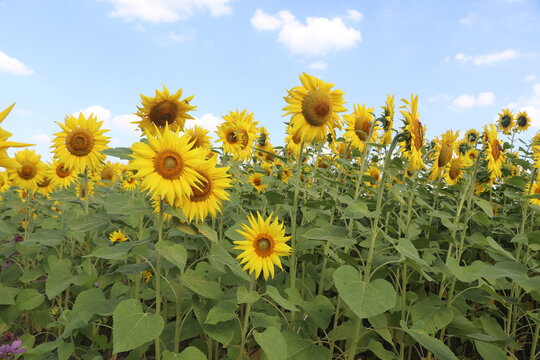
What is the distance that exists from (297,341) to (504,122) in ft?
30.0

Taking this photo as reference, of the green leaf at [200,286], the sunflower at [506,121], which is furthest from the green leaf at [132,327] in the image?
the sunflower at [506,121]

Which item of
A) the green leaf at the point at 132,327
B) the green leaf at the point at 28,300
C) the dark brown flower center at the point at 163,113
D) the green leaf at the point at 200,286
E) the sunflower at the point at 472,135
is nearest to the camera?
the green leaf at the point at 132,327

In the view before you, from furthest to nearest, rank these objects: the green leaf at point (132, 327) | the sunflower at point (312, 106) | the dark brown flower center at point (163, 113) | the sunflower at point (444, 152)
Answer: the sunflower at point (444, 152) < the sunflower at point (312, 106) < the dark brown flower center at point (163, 113) < the green leaf at point (132, 327)

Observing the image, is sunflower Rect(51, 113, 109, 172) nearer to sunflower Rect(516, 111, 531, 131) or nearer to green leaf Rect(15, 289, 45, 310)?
green leaf Rect(15, 289, 45, 310)

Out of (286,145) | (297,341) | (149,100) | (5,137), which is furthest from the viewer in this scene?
(286,145)

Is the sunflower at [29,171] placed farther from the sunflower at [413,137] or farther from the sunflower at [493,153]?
the sunflower at [493,153]

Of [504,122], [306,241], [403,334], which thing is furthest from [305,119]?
[504,122]

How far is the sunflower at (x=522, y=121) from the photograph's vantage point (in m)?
9.97

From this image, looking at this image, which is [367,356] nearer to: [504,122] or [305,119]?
[305,119]

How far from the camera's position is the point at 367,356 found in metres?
3.25

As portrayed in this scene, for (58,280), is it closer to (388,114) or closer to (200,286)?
(200,286)

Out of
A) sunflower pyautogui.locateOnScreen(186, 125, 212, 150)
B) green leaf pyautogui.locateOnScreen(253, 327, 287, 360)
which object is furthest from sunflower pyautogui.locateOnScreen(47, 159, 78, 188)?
green leaf pyautogui.locateOnScreen(253, 327, 287, 360)

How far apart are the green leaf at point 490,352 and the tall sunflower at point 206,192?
1.98m

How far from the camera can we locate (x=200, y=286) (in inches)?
78.4
